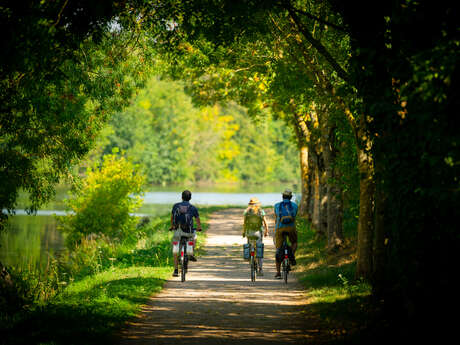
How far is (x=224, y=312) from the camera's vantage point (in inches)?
412

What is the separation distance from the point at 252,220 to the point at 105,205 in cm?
1534

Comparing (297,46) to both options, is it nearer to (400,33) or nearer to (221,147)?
(400,33)

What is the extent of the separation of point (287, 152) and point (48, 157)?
346 feet

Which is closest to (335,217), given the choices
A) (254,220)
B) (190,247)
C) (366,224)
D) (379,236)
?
(254,220)

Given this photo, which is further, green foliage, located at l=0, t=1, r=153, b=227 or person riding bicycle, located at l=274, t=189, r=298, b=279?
person riding bicycle, located at l=274, t=189, r=298, b=279

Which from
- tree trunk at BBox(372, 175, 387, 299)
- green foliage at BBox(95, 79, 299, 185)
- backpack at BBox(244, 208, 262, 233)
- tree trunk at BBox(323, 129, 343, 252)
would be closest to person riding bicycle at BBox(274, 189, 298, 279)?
backpack at BBox(244, 208, 262, 233)

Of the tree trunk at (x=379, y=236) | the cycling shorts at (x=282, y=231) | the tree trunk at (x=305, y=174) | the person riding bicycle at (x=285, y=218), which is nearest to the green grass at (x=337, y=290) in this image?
the tree trunk at (x=379, y=236)

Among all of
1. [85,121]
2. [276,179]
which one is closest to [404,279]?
[85,121]

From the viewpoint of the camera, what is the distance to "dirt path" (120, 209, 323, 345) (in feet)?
28.1

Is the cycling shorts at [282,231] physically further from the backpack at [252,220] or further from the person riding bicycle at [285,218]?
the backpack at [252,220]

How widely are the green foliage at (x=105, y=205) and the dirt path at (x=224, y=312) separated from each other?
12259mm

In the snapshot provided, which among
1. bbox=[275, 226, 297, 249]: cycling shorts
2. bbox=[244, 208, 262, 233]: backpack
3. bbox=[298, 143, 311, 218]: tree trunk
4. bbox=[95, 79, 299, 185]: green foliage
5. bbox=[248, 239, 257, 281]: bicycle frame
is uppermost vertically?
bbox=[95, 79, 299, 185]: green foliage

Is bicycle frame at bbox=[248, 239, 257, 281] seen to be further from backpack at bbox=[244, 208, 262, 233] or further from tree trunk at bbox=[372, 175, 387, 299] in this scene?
tree trunk at bbox=[372, 175, 387, 299]

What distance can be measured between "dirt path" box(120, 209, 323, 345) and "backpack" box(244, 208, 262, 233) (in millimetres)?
1252
